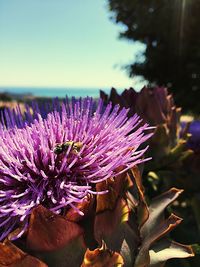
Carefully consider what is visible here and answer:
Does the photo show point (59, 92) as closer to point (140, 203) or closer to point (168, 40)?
point (168, 40)

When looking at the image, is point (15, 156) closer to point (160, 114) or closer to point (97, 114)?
point (97, 114)

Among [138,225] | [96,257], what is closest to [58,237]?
[96,257]

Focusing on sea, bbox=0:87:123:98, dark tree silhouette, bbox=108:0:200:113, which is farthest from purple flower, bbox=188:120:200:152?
dark tree silhouette, bbox=108:0:200:113

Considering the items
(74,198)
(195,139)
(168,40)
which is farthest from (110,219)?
(168,40)

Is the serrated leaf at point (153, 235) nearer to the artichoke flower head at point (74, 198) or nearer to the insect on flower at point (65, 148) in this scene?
the artichoke flower head at point (74, 198)

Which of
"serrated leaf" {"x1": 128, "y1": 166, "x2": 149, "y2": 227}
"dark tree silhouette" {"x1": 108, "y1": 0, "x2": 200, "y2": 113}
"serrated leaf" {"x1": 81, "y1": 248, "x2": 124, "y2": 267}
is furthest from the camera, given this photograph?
"dark tree silhouette" {"x1": 108, "y1": 0, "x2": 200, "y2": 113}

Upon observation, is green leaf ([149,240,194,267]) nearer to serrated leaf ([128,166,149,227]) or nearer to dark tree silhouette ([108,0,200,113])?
serrated leaf ([128,166,149,227])
